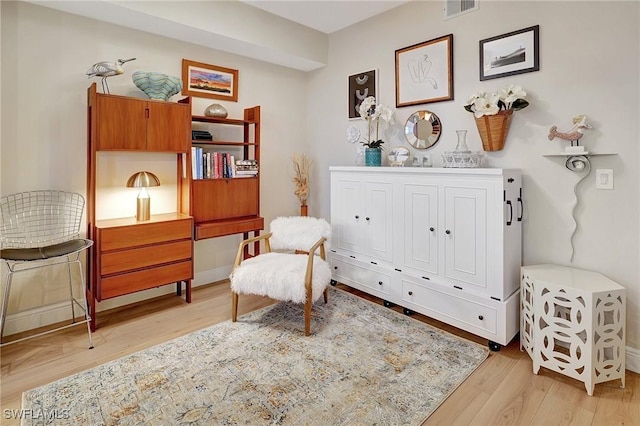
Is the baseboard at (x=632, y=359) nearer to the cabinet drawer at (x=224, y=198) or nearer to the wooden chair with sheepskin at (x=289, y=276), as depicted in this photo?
the wooden chair with sheepskin at (x=289, y=276)

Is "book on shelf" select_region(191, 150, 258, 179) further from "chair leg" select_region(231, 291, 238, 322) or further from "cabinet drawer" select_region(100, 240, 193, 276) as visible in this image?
"chair leg" select_region(231, 291, 238, 322)

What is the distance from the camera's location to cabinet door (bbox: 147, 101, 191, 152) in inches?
112

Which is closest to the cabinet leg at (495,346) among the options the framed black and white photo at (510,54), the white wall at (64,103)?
the framed black and white photo at (510,54)

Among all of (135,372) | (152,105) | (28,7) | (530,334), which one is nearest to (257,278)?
(135,372)

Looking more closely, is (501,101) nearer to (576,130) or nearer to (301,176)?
(576,130)

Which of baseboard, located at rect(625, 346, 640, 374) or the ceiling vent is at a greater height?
the ceiling vent

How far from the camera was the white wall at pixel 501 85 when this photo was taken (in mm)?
2145

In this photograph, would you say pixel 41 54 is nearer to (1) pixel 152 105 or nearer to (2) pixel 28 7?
(2) pixel 28 7

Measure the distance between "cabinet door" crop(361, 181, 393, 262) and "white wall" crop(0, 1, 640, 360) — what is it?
615 millimetres

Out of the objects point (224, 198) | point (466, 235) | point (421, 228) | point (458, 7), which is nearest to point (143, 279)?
point (224, 198)

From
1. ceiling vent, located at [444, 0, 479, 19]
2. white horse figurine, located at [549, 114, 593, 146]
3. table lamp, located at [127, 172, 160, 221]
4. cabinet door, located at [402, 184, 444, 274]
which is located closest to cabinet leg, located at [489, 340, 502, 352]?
cabinet door, located at [402, 184, 444, 274]

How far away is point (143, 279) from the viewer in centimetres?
281

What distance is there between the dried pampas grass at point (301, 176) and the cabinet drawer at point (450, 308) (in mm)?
1745

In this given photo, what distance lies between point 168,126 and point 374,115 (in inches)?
75.4
